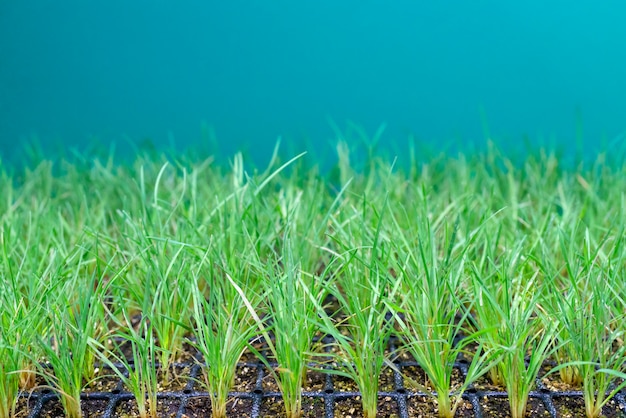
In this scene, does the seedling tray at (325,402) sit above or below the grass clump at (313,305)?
below

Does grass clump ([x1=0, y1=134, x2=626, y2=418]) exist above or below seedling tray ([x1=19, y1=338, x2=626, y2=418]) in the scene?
above

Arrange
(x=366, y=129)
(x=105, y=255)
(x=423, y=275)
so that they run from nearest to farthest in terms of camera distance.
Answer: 1. (x=423, y=275)
2. (x=105, y=255)
3. (x=366, y=129)

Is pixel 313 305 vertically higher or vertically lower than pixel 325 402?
higher

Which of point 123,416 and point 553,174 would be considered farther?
point 553,174

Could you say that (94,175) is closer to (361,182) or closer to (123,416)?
(361,182)

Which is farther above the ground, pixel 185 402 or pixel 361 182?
pixel 361 182

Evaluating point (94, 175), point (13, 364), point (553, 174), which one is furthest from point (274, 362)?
point (553, 174)

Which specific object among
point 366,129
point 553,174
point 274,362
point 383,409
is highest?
point 366,129

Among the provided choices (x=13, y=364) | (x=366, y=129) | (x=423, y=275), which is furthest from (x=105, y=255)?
(x=366, y=129)

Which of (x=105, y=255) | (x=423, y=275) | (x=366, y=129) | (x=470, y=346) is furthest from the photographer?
(x=366, y=129)
